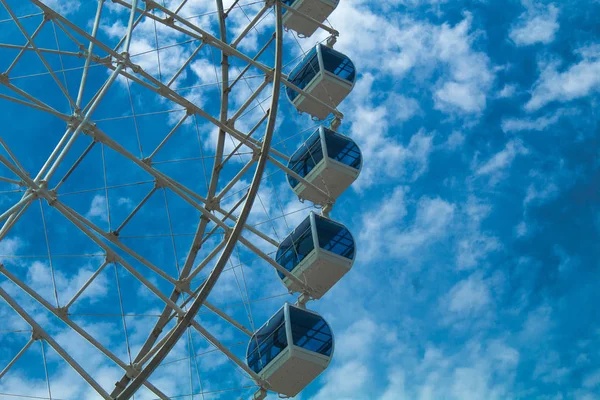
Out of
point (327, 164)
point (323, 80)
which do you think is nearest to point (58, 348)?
point (327, 164)

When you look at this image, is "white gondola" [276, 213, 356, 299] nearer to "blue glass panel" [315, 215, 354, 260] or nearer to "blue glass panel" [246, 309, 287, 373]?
"blue glass panel" [315, 215, 354, 260]

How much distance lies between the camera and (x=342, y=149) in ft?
80.6

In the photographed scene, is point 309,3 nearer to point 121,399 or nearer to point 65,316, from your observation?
point 65,316

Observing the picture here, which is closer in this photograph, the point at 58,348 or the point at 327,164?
the point at 58,348

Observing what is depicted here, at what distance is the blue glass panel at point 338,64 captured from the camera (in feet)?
85.4

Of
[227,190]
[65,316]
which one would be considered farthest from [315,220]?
[65,316]

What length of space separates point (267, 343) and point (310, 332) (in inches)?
37.9

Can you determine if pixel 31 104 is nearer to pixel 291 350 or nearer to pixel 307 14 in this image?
pixel 291 350

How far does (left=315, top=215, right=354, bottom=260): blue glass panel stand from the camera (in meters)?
22.3

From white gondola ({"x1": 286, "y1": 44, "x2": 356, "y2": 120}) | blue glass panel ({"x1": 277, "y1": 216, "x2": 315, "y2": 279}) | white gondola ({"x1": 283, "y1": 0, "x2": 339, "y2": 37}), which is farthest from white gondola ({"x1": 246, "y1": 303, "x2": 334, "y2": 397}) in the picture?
white gondola ({"x1": 283, "y1": 0, "x2": 339, "y2": 37})

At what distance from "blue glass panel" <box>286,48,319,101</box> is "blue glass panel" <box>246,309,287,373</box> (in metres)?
8.22

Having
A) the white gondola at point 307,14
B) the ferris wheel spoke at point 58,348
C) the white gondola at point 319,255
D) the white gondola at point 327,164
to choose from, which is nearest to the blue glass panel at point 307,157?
the white gondola at point 327,164

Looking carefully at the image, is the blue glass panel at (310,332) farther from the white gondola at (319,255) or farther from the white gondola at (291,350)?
the white gondola at (319,255)

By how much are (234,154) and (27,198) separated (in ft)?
22.2
